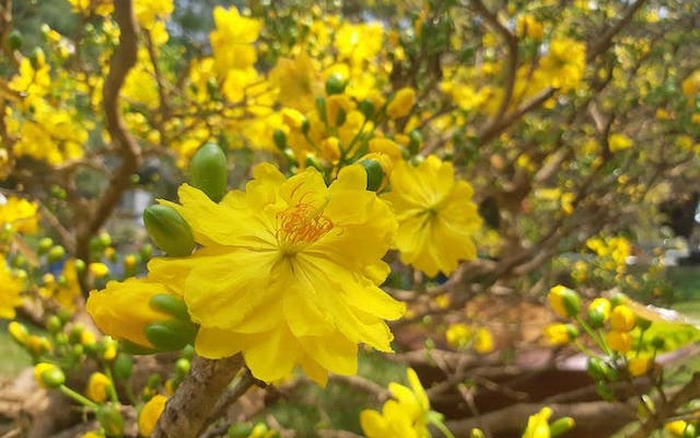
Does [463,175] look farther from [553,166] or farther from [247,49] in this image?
[247,49]

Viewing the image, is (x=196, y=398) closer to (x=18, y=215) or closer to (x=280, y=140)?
(x=280, y=140)

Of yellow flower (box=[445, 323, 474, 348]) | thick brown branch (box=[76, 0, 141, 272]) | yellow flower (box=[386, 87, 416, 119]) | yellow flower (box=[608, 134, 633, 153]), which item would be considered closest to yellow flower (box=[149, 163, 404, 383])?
yellow flower (box=[386, 87, 416, 119])

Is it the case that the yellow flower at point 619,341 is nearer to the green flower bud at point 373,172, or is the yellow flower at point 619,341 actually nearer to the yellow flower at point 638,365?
the yellow flower at point 638,365

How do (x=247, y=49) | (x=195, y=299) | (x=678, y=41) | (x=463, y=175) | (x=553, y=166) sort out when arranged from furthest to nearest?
(x=553, y=166)
(x=463, y=175)
(x=678, y=41)
(x=247, y=49)
(x=195, y=299)

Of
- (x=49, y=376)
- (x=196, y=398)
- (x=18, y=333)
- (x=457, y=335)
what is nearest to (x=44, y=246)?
(x=18, y=333)

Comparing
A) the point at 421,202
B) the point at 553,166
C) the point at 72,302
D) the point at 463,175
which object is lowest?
the point at 72,302

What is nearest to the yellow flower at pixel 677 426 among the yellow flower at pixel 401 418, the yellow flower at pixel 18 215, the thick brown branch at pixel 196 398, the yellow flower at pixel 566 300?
the yellow flower at pixel 566 300

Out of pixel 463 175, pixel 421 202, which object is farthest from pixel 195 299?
pixel 463 175
